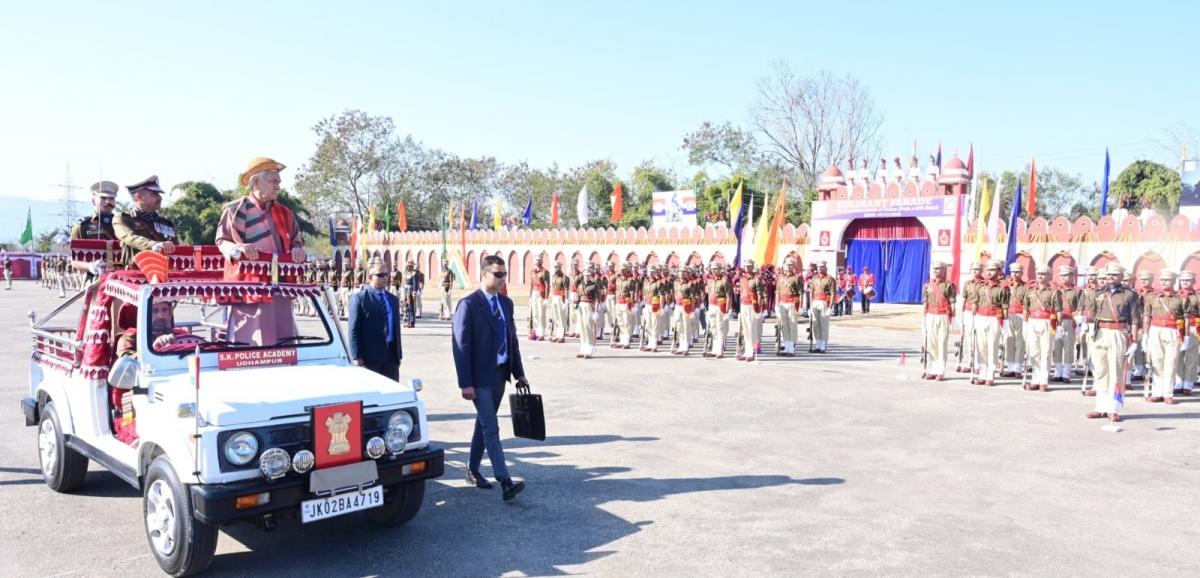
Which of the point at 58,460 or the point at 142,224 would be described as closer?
the point at 58,460

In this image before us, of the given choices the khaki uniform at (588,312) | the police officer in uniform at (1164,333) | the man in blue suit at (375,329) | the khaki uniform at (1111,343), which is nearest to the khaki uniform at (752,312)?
the khaki uniform at (588,312)

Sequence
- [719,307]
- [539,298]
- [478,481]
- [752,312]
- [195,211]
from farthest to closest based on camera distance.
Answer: [195,211], [539,298], [719,307], [752,312], [478,481]

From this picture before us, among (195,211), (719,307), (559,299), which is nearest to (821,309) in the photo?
(719,307)

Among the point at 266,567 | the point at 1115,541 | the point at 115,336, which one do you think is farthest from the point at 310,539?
the point at 1115,541

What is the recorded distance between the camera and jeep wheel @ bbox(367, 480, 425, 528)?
211 inches

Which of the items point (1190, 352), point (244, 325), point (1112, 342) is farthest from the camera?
point (1190, 352)

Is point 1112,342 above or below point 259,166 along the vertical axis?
below

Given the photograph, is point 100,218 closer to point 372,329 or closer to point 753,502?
point 372,329

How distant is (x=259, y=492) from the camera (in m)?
4.38

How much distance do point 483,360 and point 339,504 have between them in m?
1.75

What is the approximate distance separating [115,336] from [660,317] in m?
12.6

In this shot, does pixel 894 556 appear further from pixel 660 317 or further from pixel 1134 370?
pixel 660 317

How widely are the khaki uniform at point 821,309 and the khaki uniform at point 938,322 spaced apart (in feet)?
13.4

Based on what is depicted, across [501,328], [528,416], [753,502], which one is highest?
[501,328]
